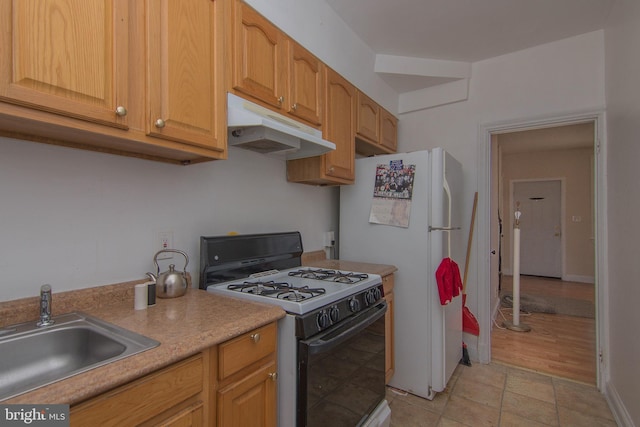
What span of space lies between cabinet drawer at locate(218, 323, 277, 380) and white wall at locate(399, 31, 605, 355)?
2149 mm

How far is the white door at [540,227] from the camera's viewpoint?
242 inches

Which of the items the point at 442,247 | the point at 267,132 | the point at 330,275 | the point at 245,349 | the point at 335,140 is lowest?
the point at 245,349

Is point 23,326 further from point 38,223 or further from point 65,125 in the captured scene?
point 65,125

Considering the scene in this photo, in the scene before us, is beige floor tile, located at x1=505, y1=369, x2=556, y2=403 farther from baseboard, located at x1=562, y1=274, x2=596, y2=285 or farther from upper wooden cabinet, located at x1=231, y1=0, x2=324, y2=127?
baseboard, located at x1=562, y1=274, x2=596, y2=285

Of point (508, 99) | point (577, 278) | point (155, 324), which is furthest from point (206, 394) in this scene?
point (577, 278)

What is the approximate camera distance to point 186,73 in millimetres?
1195

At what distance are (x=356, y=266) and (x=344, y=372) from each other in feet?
2.72

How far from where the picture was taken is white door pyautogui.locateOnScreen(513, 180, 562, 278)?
6.15m

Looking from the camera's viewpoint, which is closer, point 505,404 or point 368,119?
point 505,404

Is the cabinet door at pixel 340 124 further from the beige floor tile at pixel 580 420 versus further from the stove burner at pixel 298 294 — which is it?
the beige floor tile at pixel 580 420

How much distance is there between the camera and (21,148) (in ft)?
3.52

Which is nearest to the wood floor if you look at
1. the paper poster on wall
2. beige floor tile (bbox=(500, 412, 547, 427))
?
beige floor tile (bbox=(500, 412, 547, 427))

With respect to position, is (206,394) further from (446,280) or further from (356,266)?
(446,280)

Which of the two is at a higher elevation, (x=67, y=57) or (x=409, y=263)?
(x=67, y=57)
